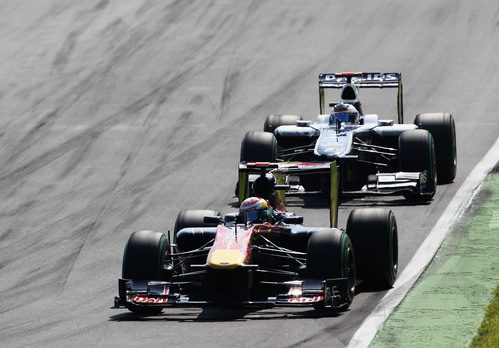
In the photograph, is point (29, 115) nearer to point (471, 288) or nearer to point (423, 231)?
point (423, 231)

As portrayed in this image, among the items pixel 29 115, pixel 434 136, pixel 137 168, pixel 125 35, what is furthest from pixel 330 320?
pixel 125 35

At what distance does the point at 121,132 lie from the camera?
30.8 meters

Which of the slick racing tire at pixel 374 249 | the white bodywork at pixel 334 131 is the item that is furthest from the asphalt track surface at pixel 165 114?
the white bodywork at pixel 334 131

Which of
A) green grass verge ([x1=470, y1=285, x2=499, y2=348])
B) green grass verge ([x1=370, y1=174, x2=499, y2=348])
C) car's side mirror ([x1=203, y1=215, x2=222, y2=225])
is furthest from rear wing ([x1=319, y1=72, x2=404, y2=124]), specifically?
green grass verge ([x1=470, y1=285, x2=499, y2=348])

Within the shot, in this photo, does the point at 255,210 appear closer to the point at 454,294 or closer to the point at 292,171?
the point at 292,171

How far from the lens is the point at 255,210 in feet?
53.5

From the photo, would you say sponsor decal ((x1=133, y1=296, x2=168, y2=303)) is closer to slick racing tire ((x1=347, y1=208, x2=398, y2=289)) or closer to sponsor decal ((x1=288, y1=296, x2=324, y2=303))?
sponsor decal ((x1=288, y1=296, x2=324, y2=303))

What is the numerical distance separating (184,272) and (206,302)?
1.40 metres

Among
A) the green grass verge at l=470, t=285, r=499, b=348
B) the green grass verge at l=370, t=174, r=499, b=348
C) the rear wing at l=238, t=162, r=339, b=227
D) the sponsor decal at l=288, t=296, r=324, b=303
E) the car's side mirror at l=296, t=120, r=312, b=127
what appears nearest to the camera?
the green grass verge at l=470, t=285, r=499, b=348

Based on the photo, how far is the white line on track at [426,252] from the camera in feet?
45.8

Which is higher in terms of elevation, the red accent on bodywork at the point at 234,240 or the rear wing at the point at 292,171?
the rear wing at the point at 292,171

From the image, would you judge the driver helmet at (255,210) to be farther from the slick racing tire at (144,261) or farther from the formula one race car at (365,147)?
the formula one race car at (365,147)

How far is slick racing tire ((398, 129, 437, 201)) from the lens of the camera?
2328 cm

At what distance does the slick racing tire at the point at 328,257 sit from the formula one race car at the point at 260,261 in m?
0.01
